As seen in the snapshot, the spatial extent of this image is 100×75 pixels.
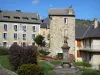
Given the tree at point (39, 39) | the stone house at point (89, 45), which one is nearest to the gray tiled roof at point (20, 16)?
the tree at point (39, 39)

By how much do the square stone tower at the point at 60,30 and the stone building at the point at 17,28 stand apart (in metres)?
8.96

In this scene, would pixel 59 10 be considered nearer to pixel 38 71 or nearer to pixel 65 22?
pixel 65 22

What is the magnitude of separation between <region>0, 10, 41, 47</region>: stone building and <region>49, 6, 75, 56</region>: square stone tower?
8.96 meters

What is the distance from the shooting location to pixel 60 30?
5919 cm

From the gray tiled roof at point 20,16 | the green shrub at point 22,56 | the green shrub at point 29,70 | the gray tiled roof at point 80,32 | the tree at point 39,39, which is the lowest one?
the green shrub at point 29,70

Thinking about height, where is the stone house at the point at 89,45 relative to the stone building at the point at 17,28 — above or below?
below

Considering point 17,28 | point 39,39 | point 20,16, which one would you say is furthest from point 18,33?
point 39,39

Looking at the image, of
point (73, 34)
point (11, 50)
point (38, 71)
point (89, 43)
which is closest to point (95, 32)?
→ point (89, 43)

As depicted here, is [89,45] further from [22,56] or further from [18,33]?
[18,33]

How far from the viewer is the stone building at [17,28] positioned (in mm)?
65250

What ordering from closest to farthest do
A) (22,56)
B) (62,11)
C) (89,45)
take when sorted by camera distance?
(22,56), (89,45), (62,11)

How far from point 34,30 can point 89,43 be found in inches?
834

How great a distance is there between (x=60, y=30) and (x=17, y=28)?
41.1 feet

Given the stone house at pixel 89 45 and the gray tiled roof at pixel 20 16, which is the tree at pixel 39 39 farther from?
the stone house at pixel 89 45
